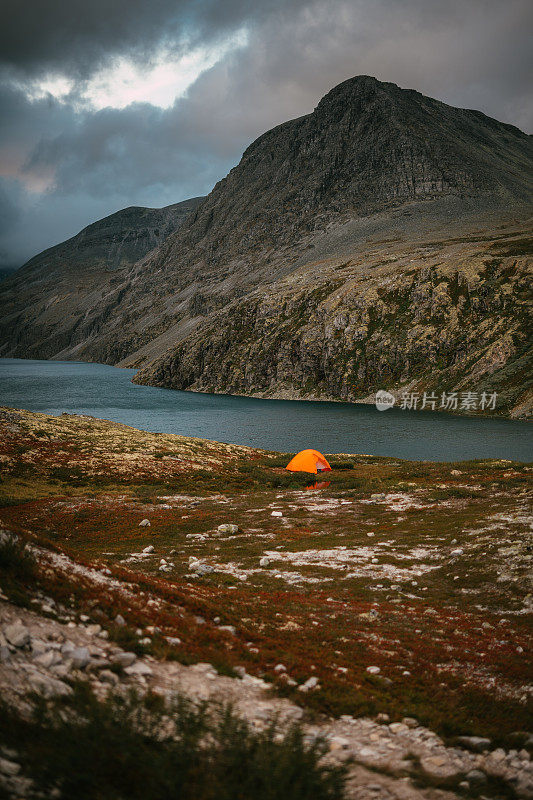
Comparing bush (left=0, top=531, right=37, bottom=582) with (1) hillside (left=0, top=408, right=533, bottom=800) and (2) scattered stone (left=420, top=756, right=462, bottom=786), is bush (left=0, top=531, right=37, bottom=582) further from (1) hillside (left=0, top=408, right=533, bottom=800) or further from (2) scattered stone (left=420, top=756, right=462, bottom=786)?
(2) scattered stone (left=420, top=756, right=462, bottom=786)

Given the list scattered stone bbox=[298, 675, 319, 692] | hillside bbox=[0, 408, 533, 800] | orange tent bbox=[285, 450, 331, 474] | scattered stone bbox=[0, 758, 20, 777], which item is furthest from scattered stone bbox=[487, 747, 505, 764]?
orange tent bbox=[285, 450, 331, 474]

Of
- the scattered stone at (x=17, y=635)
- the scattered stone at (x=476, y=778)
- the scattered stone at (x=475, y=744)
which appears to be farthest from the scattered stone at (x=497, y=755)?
the scattered stone at (x=17, y=635)

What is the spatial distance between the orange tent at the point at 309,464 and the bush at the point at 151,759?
150 feet

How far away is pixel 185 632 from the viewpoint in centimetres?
985

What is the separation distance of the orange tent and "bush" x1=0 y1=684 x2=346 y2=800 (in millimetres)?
45842

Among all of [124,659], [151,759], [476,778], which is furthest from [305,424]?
[151,759]

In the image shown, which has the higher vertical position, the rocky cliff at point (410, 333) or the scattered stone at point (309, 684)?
the rocky cliff at point (410, 333)

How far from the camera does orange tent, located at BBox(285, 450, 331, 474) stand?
51.2 meters

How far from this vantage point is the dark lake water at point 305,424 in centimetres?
8250

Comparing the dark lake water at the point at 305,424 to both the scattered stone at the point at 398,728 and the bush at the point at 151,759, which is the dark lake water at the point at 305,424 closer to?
the scattered stone at the point at 398,728

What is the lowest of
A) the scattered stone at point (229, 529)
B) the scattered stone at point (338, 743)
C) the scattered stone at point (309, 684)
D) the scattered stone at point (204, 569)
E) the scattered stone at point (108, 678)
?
the scattered stone at point (229, 529)

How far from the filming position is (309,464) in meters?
51.4

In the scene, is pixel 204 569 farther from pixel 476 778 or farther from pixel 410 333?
pixel 410 333

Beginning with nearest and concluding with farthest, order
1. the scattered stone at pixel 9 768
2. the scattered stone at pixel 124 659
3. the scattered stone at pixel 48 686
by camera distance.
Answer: the scattered stone at pixel 9 768 < the scattered stone at pixel 48 686 < the scattered stone at pixel 124 659
